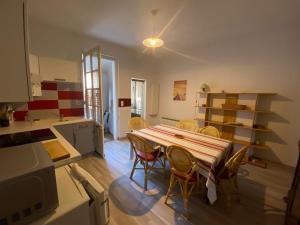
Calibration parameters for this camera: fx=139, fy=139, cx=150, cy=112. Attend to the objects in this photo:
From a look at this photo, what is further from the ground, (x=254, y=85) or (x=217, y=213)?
(x=254, y=85)

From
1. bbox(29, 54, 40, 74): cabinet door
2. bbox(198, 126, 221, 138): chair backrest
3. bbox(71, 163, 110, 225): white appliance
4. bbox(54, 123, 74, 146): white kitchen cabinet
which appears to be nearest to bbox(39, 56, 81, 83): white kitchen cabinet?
bbox(29, 54, 40, 74): cabinet door

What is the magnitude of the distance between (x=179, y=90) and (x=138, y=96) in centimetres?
174

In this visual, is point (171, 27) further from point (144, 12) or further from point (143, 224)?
point (143, 224)

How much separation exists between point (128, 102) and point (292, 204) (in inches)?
140

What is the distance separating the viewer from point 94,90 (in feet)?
9.44

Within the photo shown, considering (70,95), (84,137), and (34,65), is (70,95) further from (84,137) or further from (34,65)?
(84,137)

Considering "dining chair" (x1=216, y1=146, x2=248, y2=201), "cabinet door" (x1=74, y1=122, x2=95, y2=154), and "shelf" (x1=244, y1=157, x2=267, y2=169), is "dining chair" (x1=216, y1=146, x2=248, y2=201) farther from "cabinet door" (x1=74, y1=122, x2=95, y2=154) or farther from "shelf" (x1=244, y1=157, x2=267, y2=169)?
"cabinet door" (x1=74, y1=122, x2=95, y2=154)

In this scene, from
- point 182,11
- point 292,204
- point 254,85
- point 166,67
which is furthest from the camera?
point 166,67

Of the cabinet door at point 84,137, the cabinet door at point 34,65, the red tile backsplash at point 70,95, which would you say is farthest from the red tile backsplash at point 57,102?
the cabinet door at point 84,137

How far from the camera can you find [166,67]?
4414 mm

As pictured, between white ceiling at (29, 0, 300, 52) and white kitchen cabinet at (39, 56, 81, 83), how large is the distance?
26.6 inches

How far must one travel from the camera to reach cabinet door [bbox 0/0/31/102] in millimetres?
617

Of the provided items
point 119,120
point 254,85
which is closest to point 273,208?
point 254,85

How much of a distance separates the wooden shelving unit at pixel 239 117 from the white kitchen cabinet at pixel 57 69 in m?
2.97
